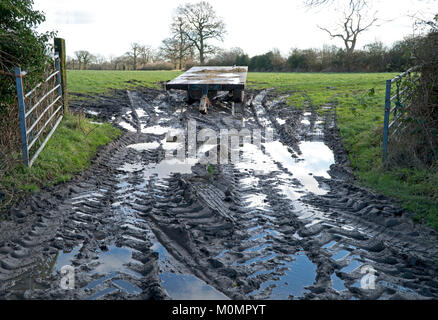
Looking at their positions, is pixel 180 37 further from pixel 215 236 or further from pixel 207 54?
pixel 215 236

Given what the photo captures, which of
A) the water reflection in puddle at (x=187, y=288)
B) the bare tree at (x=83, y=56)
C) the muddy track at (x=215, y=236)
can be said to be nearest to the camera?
the water reflection in puddle at (x=187, y=288)

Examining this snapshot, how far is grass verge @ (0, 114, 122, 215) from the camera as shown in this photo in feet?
19.9

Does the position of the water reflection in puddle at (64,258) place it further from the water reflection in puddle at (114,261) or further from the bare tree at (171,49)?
the bare tree at (171,49)

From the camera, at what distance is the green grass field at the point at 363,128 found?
6.23 meters

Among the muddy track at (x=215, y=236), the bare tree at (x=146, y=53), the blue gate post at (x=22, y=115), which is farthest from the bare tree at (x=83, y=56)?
the blue gate post at (x=22, y=115)

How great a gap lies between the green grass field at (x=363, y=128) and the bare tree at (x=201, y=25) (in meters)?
20.8

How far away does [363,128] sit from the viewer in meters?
11.0

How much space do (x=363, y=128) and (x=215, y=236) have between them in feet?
24.3

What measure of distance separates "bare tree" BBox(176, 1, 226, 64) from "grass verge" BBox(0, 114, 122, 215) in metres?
33.1

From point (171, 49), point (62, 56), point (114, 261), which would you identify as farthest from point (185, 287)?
point (171, 49)

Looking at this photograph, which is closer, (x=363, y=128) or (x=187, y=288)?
(x=187, y=288)

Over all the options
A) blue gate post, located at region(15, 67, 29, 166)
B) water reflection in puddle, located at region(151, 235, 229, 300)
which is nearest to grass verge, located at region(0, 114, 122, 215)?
blue gate post, located at region(15, 67, 29, 166)

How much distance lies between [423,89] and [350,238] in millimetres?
4124

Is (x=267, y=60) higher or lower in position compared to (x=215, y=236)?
higher
